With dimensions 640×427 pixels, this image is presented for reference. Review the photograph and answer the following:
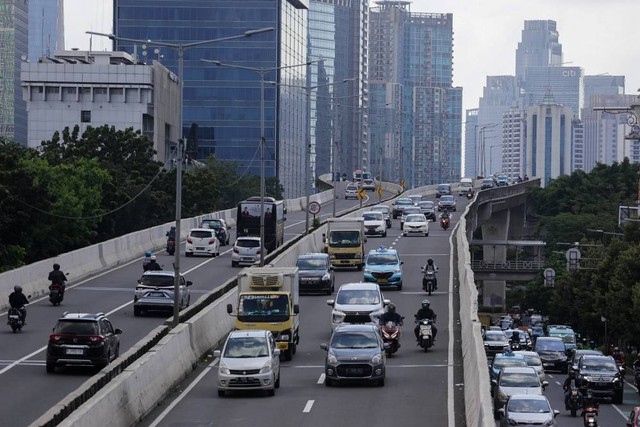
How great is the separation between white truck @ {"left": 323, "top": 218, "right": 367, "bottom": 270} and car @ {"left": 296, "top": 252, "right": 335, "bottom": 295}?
7.65m

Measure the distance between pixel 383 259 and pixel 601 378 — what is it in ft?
34.3

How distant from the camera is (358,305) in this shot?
40094 mm

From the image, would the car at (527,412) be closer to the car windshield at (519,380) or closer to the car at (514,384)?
the car at (514,384)

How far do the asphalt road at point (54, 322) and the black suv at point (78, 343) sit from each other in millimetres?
382

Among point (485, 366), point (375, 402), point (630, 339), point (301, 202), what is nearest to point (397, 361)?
point (375, 402)

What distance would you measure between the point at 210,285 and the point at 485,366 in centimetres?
2739

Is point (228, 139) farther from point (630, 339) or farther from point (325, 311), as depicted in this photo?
point (325, 311)

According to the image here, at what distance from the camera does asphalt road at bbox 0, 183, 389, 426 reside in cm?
2752

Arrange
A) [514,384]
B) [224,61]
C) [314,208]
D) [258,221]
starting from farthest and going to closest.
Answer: [224,61] < [314,208] < [258,221] < [514,384]

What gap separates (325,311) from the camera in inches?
1847

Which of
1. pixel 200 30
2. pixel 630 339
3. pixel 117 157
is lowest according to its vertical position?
pixel 630 339

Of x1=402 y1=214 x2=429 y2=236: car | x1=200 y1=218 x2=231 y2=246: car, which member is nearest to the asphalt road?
x1=200 y1=218 x2=231 y2=246: car

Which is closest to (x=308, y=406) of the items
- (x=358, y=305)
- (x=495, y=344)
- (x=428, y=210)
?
(x=358, y=305)

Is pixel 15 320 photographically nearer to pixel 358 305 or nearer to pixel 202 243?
pixel 358 305
